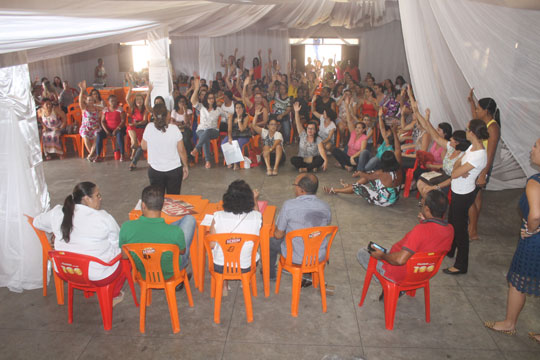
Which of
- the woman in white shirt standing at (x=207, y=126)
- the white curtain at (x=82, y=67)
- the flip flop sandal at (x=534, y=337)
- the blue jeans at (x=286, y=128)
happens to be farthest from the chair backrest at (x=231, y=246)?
the white curtain at (x=82, y=67)

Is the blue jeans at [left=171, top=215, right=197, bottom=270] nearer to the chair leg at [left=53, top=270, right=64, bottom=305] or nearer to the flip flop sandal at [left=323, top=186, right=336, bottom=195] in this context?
the chair leg at [left=53, top=270, right=64, bottom=305]

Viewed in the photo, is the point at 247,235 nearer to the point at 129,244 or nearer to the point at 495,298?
the point at 129,244

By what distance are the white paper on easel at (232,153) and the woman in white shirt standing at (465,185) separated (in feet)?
12.9

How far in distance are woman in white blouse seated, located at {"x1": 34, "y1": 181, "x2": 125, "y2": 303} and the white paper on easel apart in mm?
4086

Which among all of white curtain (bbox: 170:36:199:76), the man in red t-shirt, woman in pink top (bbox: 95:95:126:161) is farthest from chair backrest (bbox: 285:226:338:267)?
white curtain (bbox: 170:36:199:76)

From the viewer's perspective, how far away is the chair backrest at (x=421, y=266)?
2.84m

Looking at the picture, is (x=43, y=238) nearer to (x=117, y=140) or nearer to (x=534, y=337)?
(x=534, y=337)

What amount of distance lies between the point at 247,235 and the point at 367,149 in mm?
4447

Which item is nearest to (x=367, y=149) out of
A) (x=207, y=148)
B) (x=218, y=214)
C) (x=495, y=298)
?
(x=207, y=148)

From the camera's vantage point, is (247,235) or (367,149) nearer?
(247,235)

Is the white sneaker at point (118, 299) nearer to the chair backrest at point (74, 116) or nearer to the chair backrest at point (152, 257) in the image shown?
the chair backrest at point (152, 257)

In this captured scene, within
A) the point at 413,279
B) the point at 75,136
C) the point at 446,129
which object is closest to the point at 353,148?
the point at 446,129

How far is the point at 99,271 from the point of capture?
2.90 metres

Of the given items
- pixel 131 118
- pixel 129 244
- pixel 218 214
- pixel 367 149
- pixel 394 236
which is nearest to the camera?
pixel 129 244
